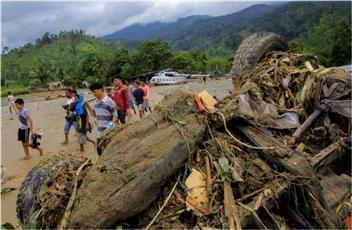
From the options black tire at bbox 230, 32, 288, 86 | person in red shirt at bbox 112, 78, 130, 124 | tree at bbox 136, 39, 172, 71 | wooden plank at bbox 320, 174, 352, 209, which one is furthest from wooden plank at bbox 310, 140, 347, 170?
tree at bbox 136, 39, 172, 71

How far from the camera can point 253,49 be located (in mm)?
5770

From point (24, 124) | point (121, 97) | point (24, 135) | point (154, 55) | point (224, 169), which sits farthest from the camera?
point (154, 55)

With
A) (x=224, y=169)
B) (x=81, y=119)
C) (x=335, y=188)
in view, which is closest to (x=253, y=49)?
(x=335, y=188)

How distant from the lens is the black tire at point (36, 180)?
3592 mm

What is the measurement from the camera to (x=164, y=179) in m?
3.30

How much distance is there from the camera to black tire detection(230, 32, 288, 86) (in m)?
5.74

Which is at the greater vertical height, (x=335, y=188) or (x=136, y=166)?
(x=136, y=166)

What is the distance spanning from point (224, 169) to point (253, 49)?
271cm

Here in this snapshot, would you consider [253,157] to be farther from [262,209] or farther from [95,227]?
[95,227]

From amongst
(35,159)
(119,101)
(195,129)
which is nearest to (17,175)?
→ (35,159)

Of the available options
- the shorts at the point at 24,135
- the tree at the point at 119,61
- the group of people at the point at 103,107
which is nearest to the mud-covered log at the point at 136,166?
the group of people at the point at 103,107

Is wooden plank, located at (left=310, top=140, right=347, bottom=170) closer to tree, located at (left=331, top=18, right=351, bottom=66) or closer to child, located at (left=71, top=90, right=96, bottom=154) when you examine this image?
child, located at (left=71, top=90, right=96, bottom=154)

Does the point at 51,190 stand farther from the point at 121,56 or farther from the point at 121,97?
the point at 121,56

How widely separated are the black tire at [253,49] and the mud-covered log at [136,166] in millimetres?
2171
